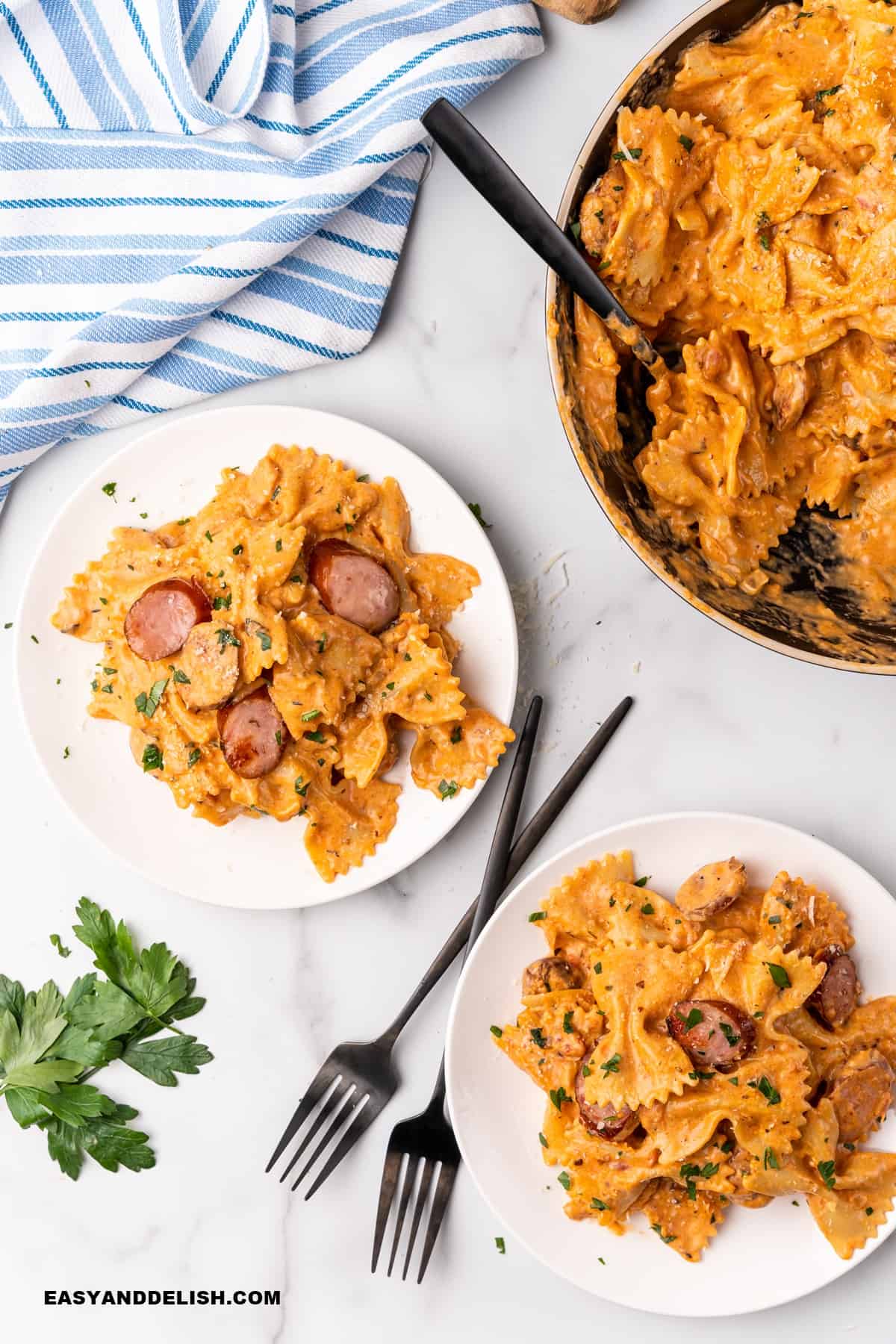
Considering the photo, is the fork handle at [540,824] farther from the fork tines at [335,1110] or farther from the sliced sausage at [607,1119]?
the sliced sausage at [607,1119]

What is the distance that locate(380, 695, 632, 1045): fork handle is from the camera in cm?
313

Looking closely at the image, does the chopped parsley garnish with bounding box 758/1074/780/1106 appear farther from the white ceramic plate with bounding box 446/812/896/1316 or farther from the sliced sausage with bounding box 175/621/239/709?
the sliced sausage with bounding box 175/621/239/709

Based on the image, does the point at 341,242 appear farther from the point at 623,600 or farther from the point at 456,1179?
the point at 456,1179

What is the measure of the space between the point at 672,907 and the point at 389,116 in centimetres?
209

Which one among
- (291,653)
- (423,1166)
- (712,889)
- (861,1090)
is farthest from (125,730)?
(861,1090)

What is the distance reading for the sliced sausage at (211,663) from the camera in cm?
284

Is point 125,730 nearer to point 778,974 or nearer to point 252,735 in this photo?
point 252,735

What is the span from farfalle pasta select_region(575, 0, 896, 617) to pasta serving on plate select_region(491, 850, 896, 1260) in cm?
87

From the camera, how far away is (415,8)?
9.76 feet

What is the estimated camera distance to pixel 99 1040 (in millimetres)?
3293

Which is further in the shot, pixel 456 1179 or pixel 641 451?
pixel 456 1179

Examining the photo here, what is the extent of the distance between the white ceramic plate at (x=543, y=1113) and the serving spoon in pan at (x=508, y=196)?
4.28 feet

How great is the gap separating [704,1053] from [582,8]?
2524 millimetres

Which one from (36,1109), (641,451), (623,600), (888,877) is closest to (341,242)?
(641,451)
